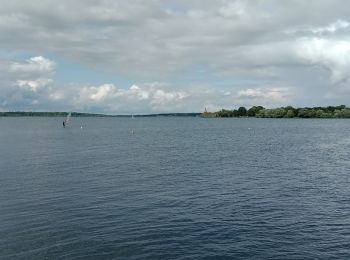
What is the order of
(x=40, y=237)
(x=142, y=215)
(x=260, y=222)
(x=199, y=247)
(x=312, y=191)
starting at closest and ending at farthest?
(x=199, y=247) < (x=40, y=237) < (x=260, y=222) < (x=142, y=215) < (x=312, y=191)

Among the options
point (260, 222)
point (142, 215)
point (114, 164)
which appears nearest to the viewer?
point (260, 222)

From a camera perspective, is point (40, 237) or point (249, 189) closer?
point (40, 237)

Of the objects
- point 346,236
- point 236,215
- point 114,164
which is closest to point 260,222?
point 236,215

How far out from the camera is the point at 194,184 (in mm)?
53906

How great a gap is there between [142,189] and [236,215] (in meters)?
15.7

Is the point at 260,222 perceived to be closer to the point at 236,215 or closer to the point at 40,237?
the point at 236,215

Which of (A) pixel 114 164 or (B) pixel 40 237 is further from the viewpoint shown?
(A) pixel 114 164

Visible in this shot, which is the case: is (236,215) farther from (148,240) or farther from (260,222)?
(148,240)

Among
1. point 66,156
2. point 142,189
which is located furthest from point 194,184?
point 66,156

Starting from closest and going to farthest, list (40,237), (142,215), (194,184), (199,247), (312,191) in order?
(199,247), (40,237), (142,215), (312,191), (194,184)

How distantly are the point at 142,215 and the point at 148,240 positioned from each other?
6.92 meters

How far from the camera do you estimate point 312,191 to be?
4956 cm

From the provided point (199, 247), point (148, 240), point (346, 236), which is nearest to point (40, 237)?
point (148, 240)

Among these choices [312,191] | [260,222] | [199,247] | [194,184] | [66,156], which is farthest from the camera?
[66,156]
